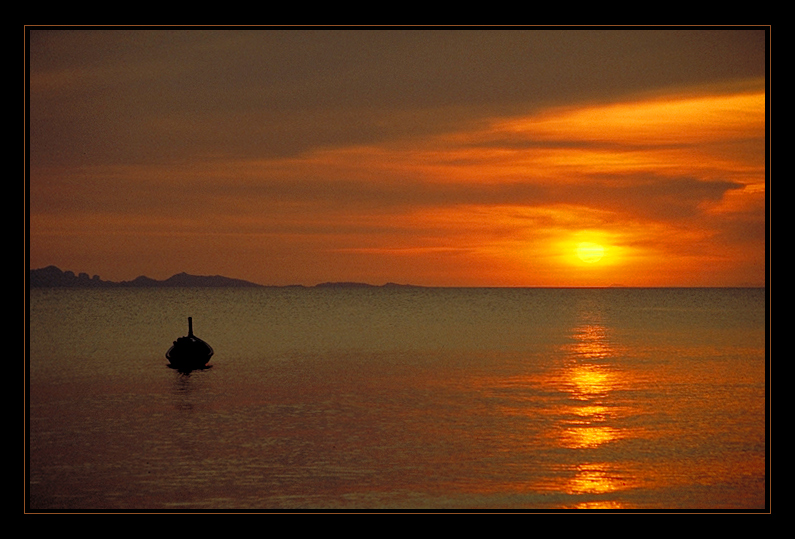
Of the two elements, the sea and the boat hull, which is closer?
the sea

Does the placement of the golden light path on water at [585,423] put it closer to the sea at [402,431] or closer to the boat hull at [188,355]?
the sea at [402,431]

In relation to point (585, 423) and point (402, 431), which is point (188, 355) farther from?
point (585, 423)

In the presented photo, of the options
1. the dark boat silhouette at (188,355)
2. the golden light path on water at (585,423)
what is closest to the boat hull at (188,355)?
the dark boat silhouette at (188,355)

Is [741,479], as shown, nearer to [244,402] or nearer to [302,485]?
[302,485]

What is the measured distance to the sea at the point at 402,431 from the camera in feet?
68.1

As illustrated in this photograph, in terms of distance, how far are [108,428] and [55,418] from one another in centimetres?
368

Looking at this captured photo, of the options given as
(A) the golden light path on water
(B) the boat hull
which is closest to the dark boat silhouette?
(B) the boat hull

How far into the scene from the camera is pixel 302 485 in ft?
70.0

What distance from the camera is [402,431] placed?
2839 centimetres

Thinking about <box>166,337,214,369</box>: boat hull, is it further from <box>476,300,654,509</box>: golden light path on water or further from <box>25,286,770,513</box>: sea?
<box>476,300,654,509</box>: golden light path on water

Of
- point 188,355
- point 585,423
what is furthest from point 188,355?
point 585,423

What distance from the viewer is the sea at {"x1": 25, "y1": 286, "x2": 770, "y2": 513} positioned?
20750 mm

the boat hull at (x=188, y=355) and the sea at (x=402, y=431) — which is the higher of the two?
the boat hull at (x=188, y=355)
